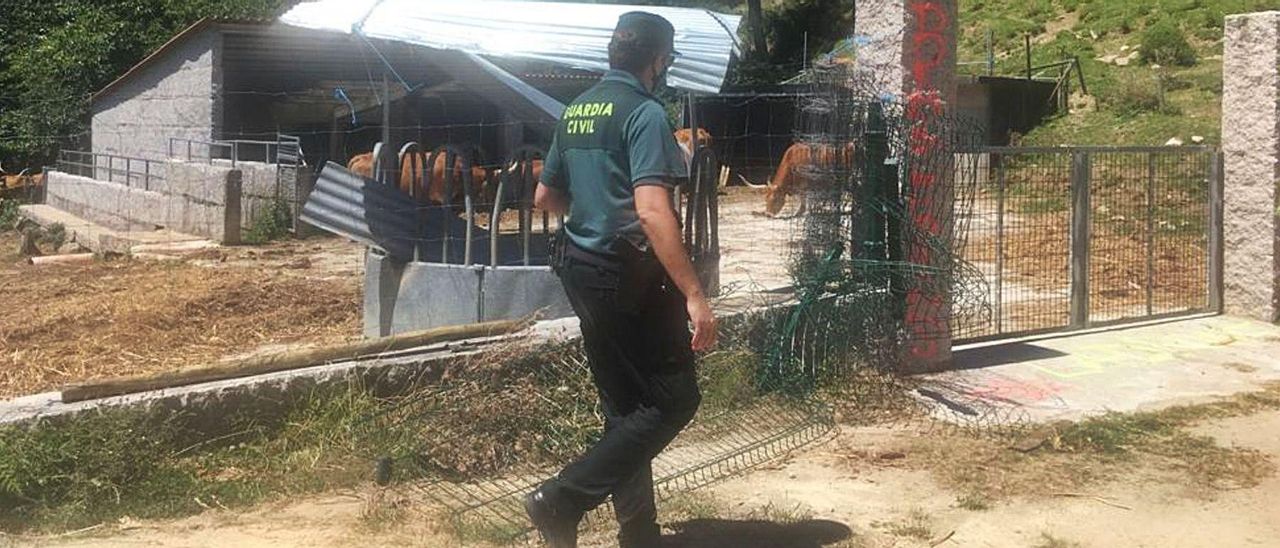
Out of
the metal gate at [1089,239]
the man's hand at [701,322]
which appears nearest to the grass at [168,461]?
the man's hand at [701,322]

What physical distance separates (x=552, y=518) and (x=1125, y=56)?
23.6 metres

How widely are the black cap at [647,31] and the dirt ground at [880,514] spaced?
1.88 metres

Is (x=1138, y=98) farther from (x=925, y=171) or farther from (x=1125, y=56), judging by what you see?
(x=925, y=171)

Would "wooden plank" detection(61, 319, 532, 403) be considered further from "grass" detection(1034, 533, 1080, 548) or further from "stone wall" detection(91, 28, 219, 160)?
"stone wall" detection(91, 28, 219, 160)

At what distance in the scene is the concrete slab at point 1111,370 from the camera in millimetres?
7227

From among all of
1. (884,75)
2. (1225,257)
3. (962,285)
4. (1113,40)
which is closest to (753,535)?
(962,285)

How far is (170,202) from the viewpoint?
1839 cm

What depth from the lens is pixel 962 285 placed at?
24.4 ft

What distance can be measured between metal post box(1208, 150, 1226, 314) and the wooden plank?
21.3ft

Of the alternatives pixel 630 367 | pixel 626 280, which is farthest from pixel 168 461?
pixel 626 280

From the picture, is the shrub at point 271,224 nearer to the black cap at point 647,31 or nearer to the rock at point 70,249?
the rock at point 70,249

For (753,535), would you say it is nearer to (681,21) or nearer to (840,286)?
(840,286)

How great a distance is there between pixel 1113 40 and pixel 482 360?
23.5 m

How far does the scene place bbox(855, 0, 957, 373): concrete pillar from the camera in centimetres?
731
